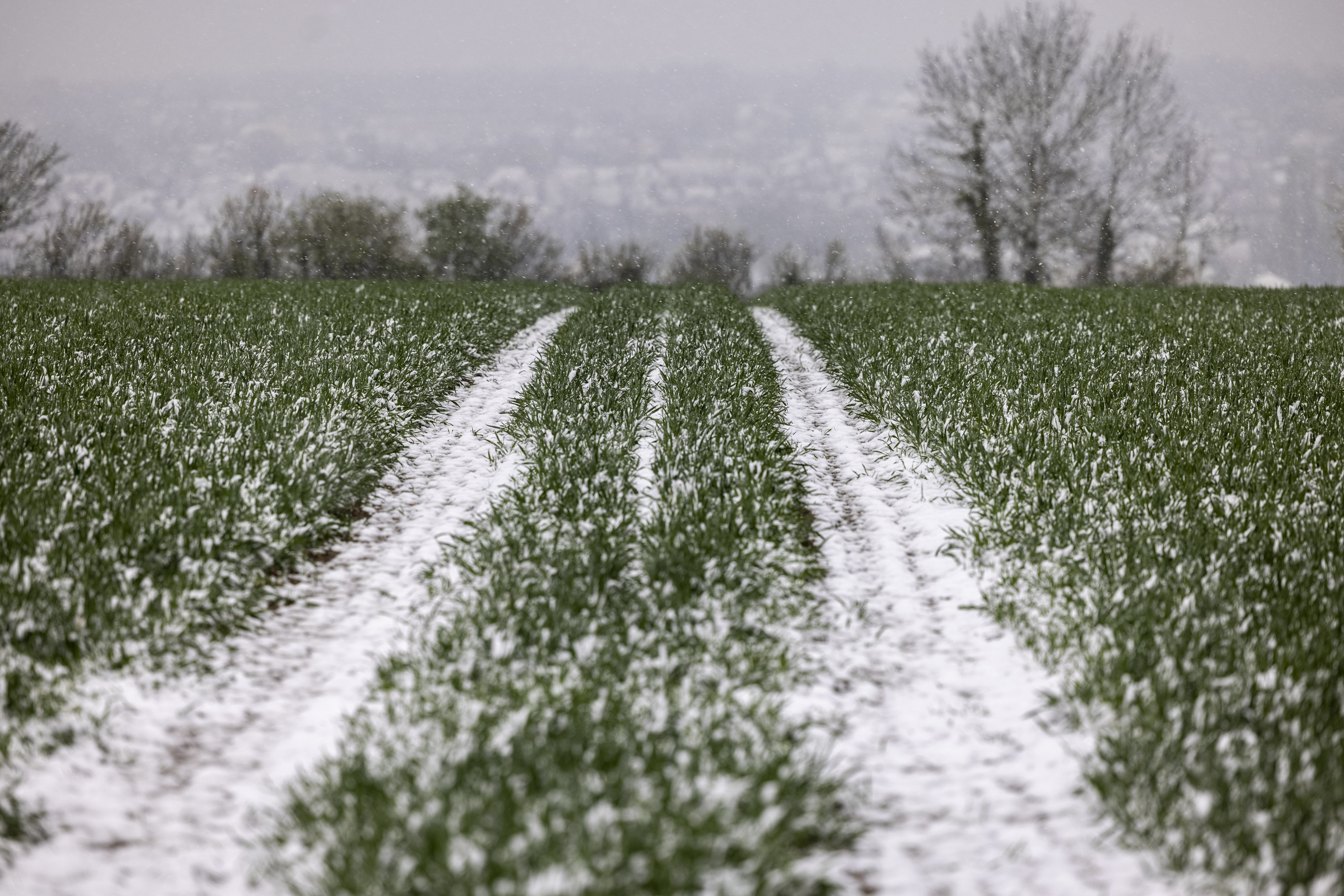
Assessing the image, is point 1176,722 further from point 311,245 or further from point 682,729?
point 311,245

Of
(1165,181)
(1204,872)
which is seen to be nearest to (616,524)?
(1204,872)

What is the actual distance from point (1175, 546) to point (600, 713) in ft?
12.1

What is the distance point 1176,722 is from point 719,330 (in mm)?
10619

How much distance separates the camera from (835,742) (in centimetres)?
→ 353

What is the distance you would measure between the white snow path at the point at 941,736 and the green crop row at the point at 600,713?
22 centimetres

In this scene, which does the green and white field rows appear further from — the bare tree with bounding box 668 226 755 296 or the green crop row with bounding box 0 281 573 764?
the bare tree with bounding box 668 226 755 296

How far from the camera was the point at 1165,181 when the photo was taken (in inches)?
1544

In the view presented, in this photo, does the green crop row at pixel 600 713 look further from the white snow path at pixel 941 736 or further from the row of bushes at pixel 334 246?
the row of bushes at pixel 334 246

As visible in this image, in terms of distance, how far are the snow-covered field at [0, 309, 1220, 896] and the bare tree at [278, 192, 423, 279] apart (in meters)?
56.7

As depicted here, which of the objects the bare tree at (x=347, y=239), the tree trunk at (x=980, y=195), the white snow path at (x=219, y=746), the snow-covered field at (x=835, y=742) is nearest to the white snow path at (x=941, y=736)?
the snow-covered field at (x=835, y=742)

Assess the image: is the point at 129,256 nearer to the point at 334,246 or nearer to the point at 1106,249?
the point at 334,246

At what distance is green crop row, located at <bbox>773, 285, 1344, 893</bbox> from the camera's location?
2818 millimetres

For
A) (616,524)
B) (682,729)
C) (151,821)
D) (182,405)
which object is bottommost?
(151,821)

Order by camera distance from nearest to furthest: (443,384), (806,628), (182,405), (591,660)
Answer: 1. (591,660)
2. (806,628)
3. (182,405)
4. (443,384)
